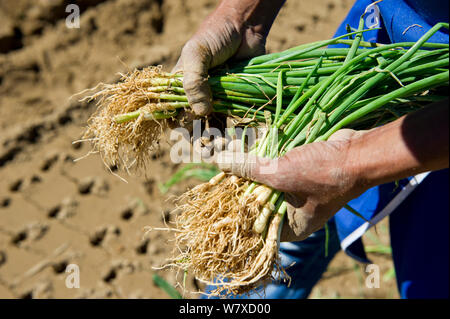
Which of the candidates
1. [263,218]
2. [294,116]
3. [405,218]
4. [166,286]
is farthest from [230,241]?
[166,286]

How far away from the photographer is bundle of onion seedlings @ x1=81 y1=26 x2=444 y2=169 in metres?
1.25

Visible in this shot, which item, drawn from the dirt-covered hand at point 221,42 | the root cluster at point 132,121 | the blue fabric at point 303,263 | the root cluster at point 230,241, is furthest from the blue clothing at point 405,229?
the root cluster at point 132,121

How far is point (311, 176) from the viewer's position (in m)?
1.09

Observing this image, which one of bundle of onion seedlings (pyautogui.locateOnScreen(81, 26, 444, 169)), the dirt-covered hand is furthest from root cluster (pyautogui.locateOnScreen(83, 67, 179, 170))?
the dirt-covered hand

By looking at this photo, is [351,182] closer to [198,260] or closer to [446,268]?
[198,260]

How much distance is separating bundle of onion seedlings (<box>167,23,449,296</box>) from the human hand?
0.18 ft

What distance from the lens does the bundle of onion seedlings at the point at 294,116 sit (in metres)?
1.16

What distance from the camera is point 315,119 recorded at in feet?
3.95

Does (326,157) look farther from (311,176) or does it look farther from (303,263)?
(303,263)

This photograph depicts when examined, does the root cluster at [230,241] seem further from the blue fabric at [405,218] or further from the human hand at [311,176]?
the blue fabric at [405,218]

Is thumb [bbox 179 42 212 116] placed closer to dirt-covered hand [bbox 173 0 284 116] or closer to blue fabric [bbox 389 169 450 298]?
dirt-covered hand [bbox 173 0 284 116]

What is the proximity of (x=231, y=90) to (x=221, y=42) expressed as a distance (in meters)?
0.16

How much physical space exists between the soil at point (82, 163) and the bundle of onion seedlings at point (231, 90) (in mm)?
555
